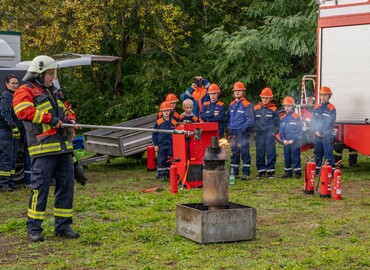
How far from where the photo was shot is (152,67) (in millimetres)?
24766

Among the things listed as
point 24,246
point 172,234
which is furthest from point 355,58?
point 24,246

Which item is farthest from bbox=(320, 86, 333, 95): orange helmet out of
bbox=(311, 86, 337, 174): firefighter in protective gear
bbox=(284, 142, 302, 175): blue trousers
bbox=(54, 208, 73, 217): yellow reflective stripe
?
bbox=(54, 208, 73, 217): yellow reflective stripe

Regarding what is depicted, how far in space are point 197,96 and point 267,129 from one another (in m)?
2.12

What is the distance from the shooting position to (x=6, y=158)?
13.5 m

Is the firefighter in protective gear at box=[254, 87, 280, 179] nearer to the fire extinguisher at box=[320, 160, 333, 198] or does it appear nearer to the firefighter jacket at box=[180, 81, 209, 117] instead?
the firefighter jacket at box=[180, 81, 209, 117]

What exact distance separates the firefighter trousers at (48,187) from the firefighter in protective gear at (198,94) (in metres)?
6.99

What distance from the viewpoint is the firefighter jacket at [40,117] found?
8.76 m

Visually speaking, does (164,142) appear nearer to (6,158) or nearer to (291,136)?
(291,136)

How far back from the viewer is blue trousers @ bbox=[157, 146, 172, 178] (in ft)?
48.7

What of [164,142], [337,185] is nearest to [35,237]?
[337,185]

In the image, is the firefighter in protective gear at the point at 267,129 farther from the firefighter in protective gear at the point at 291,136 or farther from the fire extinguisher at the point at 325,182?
the fire extinguisher at the point at 325,182

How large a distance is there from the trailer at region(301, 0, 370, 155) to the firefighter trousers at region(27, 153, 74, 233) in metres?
7.56

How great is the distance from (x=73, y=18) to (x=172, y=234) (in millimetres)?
15115

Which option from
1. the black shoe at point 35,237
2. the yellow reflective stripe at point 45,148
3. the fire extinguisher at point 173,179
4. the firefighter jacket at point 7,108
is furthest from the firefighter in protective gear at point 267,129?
the black shoe at point 35,237
